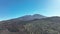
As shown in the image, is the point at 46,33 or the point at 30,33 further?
Result: the point at 46,33

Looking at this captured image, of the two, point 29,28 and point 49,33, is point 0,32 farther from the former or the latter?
point 49,33

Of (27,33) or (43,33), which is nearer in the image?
(27,33)

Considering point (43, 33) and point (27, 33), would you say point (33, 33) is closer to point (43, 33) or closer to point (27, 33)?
point (27, 33)

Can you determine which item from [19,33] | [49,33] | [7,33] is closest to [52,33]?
[49,33]

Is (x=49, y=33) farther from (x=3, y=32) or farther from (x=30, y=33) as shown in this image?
(x=3, y=32)

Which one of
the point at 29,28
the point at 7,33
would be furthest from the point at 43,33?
the point at 7,33

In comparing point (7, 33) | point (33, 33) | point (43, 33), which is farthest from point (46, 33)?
point (7, 33)

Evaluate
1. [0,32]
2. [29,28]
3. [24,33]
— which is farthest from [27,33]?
[0,32]
